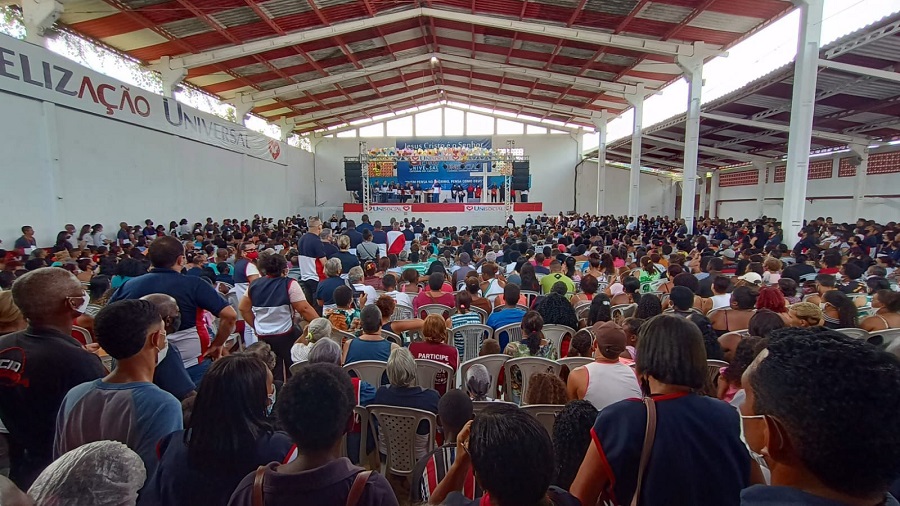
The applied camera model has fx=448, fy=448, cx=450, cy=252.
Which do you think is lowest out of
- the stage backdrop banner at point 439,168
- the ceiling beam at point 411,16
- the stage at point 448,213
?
the stage at point 448,213

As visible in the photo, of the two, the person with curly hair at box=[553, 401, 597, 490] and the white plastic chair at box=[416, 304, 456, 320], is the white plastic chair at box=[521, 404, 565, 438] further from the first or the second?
the white plastic chair at box=[416, 304, 456, 320]

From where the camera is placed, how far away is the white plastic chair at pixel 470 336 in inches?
164

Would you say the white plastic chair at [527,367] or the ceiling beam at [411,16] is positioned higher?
the ceiling beam at [411,16]

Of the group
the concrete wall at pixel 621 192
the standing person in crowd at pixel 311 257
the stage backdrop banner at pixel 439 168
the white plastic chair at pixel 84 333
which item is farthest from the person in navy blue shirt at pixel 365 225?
the concrete wall at pixel 621 192

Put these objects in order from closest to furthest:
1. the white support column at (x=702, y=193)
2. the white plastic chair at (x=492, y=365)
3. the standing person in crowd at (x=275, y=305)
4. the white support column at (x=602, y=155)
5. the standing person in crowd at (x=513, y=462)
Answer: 1. the standing person in crowd at (x=513, y=462)
2. the white plastic chair at (x=492, y=365)
3. the standing person in crowd at (x=275, y=305)
4. the white support column at (x=602, y=155)
5. the white support column at (x=702, y=193)

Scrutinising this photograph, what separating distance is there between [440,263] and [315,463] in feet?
18.0

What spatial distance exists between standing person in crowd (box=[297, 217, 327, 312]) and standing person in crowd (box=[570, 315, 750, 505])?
5.04m

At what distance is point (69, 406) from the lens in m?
1.54

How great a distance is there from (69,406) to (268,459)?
2.52 ft

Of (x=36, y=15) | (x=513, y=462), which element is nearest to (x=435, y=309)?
(x=513, y=462)

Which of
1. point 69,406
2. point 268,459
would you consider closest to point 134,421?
point 69,406

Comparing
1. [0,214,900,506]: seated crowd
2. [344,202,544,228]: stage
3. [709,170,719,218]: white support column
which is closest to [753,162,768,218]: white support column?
[709,170,719,218]: white support column

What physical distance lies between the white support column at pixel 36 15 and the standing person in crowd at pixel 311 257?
782cm

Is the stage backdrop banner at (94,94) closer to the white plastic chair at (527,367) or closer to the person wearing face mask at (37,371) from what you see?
the person wearing face mask at (37,371)
